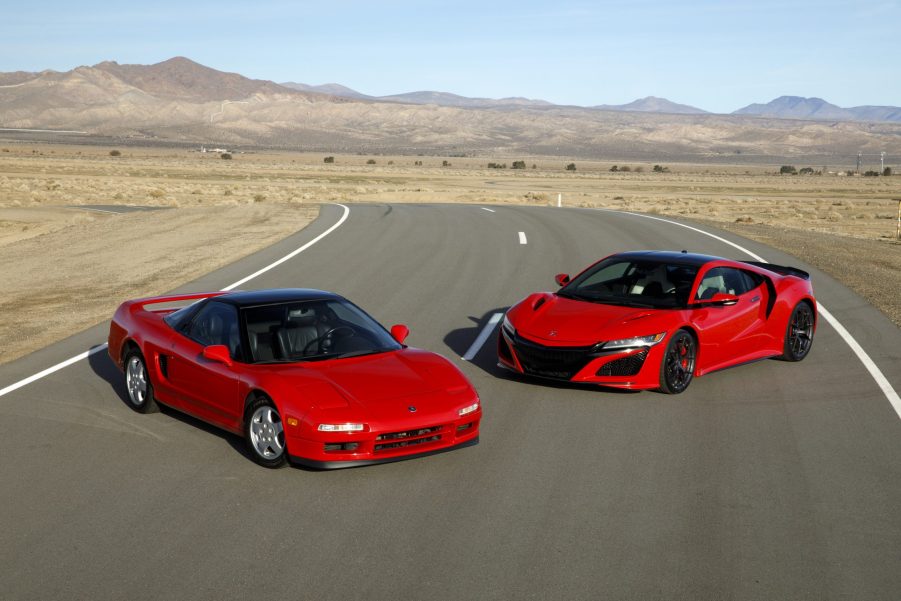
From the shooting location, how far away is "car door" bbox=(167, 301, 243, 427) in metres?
8.25

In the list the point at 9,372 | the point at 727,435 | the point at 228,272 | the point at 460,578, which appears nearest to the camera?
the point at 460,578

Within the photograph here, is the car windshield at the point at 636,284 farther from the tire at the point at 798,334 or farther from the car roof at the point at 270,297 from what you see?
the car roof at the point at 270,297

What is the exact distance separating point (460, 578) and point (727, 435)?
3862 millimetres

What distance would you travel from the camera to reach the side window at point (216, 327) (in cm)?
860

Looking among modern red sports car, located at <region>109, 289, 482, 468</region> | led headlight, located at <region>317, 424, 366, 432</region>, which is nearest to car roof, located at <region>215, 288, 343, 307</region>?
modern red sports car, located at <region>109, 289, 482, 468</region>

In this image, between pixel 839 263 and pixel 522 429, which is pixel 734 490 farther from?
pixel 839 263

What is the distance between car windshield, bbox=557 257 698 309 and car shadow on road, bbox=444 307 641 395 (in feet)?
3.46

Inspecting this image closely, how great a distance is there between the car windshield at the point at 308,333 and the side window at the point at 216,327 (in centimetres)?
15

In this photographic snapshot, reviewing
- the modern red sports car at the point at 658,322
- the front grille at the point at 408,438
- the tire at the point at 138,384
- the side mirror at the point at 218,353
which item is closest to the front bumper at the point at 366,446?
the front grille at the point at 408,438

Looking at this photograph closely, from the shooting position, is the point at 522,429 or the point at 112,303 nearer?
the point at 522,429

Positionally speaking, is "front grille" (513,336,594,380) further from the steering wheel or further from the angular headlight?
the steering wheel

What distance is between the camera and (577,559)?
6.14 meters

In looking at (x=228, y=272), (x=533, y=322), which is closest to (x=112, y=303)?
(x=228, y=272)

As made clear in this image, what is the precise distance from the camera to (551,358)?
10.1 meters
